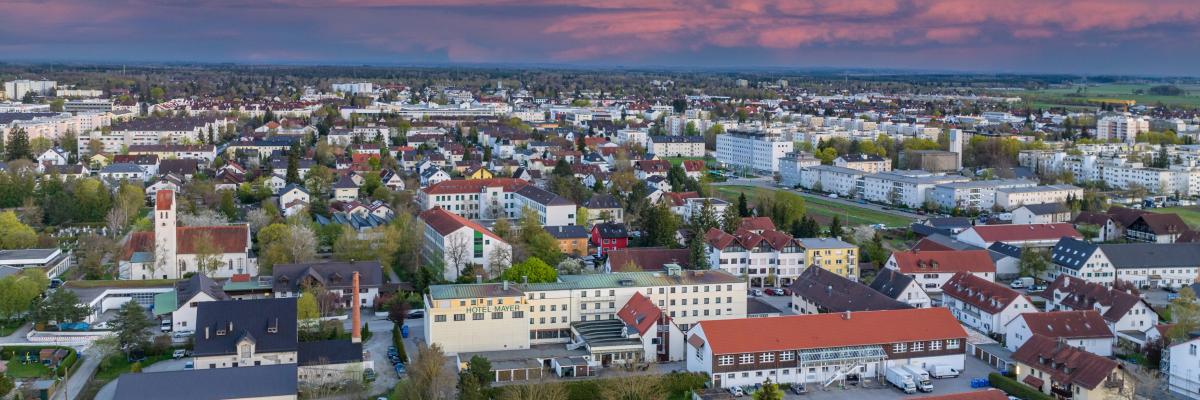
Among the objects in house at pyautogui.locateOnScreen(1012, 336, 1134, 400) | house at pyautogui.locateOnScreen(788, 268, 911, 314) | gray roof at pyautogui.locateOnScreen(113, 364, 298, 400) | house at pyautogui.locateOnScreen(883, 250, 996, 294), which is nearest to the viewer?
gray roof at pyautogui.locateOnScreen(113, 364, 298, 400)

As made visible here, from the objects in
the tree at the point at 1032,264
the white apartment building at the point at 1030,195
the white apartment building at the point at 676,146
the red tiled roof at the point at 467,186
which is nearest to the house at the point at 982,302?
the tree at the point at 1032,264

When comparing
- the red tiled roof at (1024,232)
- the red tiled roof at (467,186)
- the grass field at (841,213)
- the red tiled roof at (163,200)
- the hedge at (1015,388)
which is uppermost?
the red tiled roof at (163,200)

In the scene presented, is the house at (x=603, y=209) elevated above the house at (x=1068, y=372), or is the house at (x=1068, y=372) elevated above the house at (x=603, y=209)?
the house at (x=603, y=209)

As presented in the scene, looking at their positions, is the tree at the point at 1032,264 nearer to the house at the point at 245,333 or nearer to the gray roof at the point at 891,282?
the gray roof at the point at 891,282

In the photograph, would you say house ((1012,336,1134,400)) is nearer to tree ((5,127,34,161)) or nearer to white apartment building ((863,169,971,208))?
white apartment building ((863,169,971,208))

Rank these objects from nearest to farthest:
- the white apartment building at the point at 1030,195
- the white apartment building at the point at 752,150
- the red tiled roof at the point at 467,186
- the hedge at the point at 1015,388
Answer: the hedge at the point at 1015,388 < the red tiled roof at the point at 467,186 < the white apartment building at the point at 1030,195 < the white apartment building at the point at 752,150

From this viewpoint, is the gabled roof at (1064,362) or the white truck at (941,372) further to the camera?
the white truck at (941,372)

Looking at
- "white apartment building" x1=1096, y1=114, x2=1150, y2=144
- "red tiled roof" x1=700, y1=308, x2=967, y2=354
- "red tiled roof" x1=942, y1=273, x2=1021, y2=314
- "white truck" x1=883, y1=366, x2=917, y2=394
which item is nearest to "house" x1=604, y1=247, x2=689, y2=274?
"red tiled roof" x1=942, y1=273, x2=1021, y2=314
